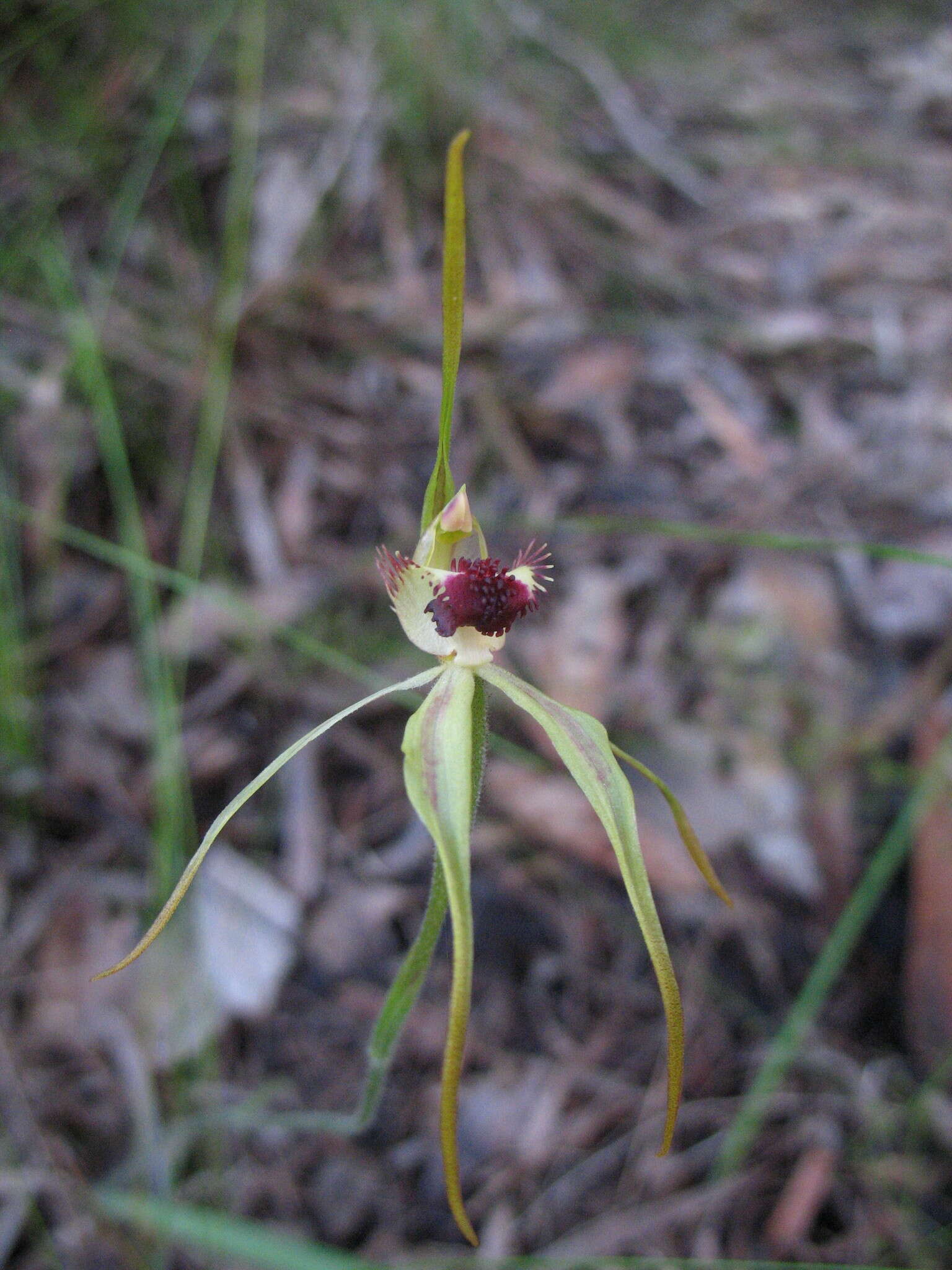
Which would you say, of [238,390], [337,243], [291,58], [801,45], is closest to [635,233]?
[337,243]

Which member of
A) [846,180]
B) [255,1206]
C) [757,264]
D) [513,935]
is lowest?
[255,1206]

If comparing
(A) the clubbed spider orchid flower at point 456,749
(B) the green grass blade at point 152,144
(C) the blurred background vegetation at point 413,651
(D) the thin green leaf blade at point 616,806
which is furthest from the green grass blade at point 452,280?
(B) the green grass blade at point 152,144

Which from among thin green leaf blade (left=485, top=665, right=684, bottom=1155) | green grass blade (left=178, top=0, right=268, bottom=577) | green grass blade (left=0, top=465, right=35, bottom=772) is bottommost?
thin green leaf blade (left=485, top=665, right=684, bottom=1155)

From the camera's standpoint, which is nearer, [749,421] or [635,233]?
[749,421]

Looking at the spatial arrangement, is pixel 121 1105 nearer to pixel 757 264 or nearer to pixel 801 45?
pixel 757 264

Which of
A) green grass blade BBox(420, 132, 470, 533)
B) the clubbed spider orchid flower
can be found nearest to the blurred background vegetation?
the clubbed spider orchid flower

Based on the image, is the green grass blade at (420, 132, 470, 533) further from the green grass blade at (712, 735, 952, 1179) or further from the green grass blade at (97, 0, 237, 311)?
the green grass blade at (97, 0, 237, 311)

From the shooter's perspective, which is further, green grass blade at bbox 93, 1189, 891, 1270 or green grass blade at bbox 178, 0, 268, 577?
green grass blade at bbox 178, 0, 268, 577
